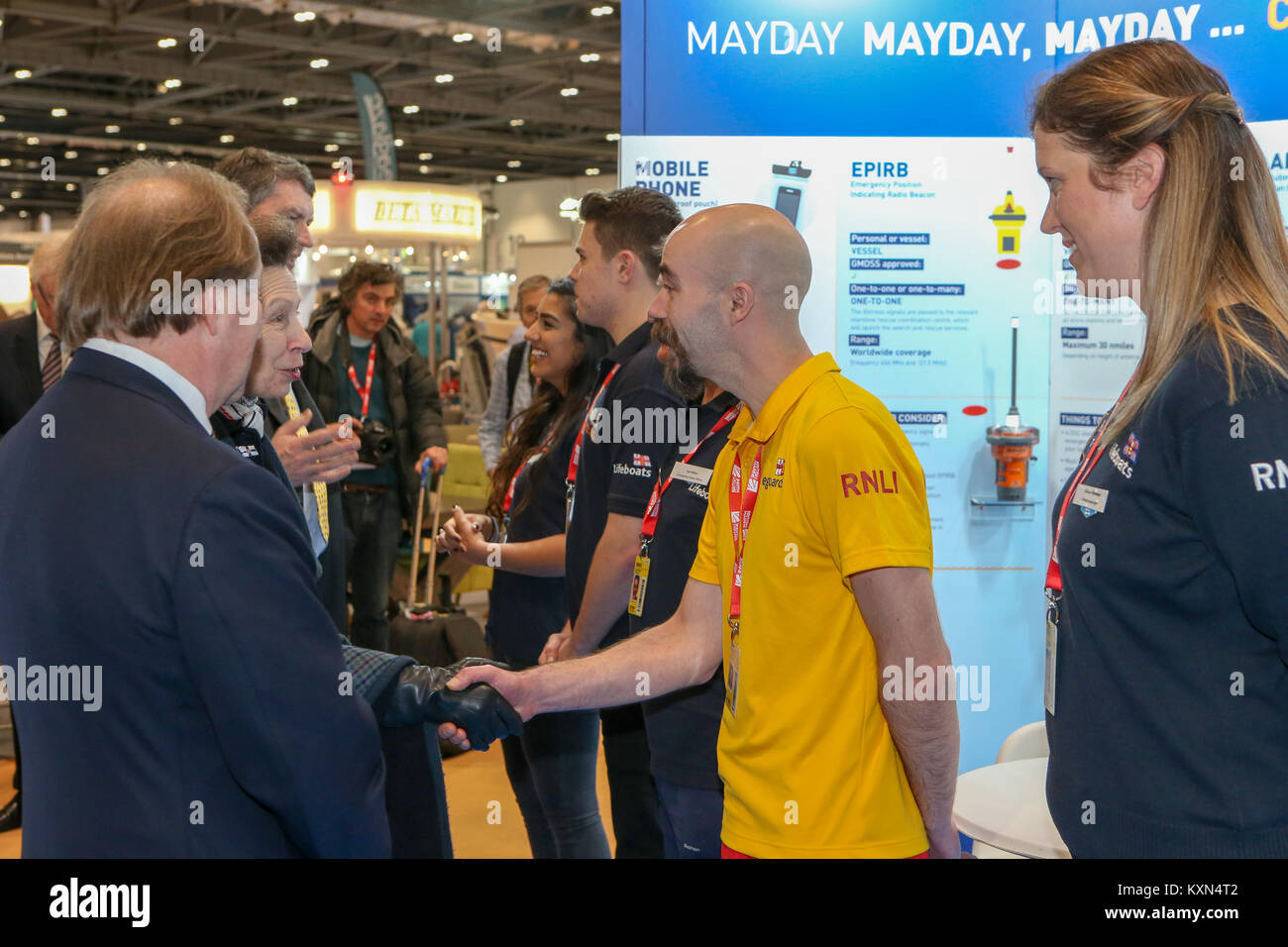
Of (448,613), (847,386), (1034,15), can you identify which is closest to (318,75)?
(448,613)

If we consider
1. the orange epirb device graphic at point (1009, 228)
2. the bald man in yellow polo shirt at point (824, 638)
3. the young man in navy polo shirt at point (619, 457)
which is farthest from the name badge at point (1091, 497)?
the orange epirb device graphic at point (1009, 228)

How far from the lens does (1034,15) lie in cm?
377

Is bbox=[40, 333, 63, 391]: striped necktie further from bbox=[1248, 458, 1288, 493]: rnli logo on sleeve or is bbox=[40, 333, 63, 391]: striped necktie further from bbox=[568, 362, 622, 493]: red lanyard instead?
bbox=[1248, 458, 1288, 493]: rnli logo on sleeve

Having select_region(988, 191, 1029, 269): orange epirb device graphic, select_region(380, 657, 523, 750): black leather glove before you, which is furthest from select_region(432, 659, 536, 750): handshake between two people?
select_region(988, 191, 1029, 269): orange epirb device graphic

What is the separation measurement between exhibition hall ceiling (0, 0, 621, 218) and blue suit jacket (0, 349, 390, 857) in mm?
10333

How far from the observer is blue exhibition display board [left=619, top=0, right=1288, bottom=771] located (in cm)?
377

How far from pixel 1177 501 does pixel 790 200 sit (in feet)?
8.99

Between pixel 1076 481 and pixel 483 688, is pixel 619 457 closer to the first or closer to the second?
pixel 483 688

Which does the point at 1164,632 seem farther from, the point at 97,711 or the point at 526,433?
the point at 526,433

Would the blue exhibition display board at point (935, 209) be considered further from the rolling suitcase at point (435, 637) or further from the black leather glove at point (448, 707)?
the black leather glove at point (448, 707)

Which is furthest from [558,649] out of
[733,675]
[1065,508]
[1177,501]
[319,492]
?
[1177,501]

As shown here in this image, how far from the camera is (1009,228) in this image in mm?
3855

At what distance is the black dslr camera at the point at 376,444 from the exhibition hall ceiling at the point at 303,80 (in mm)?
6845

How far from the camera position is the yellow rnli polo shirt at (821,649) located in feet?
5.43
